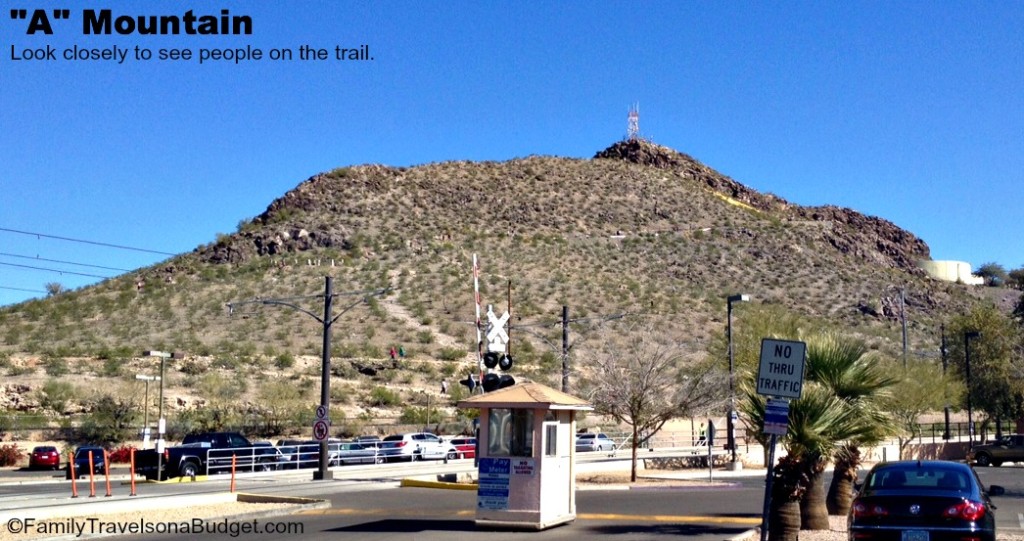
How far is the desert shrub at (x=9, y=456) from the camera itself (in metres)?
43.6

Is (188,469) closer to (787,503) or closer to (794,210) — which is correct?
(787,503)

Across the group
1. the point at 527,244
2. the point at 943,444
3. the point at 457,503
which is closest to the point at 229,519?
the point at 457,503

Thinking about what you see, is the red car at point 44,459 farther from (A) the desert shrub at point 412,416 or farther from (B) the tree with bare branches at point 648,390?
(B) the tree with bare branches at point 648,390

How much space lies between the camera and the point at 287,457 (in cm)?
3859

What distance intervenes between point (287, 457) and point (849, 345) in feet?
85.2

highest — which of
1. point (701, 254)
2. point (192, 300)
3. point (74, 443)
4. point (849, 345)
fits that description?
point (701, 254)

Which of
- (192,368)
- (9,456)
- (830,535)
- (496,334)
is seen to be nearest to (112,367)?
(192,368)

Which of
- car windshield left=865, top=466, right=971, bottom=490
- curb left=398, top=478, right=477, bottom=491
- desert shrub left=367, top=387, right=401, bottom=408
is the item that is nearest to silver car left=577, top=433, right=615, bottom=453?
desert shrub left=367, top=387, right=401, bottom=408

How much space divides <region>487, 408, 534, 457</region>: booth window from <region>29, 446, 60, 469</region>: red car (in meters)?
28.7

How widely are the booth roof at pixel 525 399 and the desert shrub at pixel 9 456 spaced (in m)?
32.1

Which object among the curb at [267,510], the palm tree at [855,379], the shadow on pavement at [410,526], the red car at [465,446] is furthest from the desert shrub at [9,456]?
the palm tree at [855,379]

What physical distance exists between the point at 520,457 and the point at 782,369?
5.73m

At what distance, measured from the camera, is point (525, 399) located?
1791cm

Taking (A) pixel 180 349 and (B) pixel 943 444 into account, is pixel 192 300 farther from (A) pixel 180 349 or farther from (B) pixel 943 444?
(B) pixel 943 444
